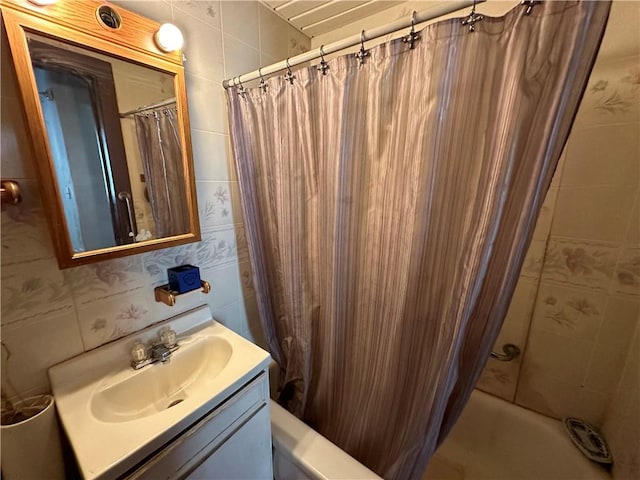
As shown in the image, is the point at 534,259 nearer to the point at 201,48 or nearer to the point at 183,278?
the point at 183,278

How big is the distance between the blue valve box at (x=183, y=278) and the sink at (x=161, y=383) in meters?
0.22

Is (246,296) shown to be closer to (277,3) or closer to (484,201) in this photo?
(484,201)

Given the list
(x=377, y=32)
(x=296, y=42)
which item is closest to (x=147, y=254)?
(x=377, y=32)

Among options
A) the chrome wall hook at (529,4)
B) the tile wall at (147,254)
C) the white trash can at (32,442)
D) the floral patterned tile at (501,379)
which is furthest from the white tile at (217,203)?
the floral patterned tile at (501,379)

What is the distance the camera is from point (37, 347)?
2.39ft

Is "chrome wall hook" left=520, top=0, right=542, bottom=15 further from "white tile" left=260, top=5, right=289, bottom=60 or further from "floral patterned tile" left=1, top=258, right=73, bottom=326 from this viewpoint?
"floral patterned tile" left=1, top=258, right=73, bottom=326

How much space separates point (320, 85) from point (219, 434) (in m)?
1.14

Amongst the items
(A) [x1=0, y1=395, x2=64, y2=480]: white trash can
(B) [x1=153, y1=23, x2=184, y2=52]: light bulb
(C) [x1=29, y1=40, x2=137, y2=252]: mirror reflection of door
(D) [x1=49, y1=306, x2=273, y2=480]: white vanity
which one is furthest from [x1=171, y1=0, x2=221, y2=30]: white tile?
(A) [x1=0, y1=395, x2=64, y2=480]: white trash can

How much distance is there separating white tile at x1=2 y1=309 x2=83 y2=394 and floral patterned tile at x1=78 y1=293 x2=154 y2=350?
0.02m

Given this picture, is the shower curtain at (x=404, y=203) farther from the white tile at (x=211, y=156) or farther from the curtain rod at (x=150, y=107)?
the curtain rod at (x=150, y=107)

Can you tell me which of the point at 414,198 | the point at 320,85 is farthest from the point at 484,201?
the point at 320,85

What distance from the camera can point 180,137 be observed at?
0.91 m

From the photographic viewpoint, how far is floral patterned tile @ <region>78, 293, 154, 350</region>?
81 cm

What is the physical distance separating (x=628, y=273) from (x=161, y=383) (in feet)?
5.93
